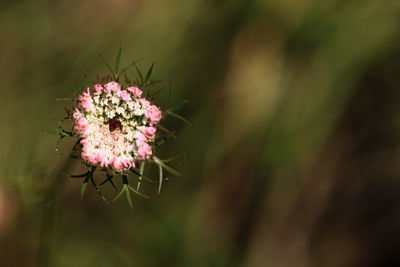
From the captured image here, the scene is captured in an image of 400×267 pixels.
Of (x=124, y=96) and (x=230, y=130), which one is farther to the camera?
(x=230, y=130)

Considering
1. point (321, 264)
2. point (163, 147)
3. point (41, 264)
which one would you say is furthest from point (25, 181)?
point (321, 264)

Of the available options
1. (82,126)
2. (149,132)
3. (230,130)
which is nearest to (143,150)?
(149,132)

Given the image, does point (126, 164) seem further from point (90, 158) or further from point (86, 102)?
point (86, 102)

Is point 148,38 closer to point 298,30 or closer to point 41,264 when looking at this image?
point 298,30

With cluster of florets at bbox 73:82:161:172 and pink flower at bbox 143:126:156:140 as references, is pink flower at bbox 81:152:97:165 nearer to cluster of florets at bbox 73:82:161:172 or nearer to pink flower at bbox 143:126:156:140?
cluster of florets at bbox 73:82:161:172

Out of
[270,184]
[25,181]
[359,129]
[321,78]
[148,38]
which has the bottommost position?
[25,181]

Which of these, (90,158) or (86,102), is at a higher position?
(86,102)
